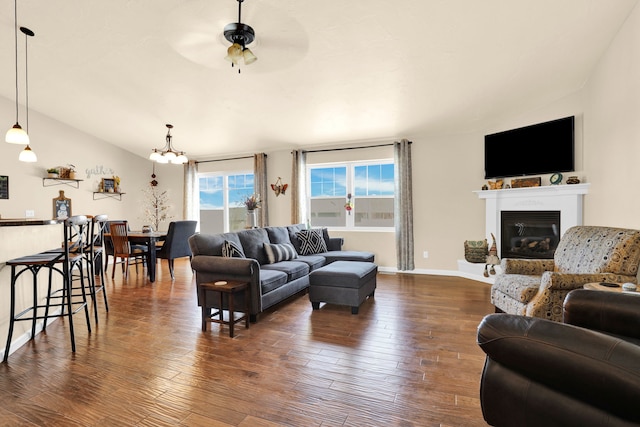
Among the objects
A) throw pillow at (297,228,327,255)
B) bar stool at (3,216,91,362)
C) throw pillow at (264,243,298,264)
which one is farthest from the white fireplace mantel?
bar stool at (3,216,91,362)

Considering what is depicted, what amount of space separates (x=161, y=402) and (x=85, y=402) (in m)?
0.46

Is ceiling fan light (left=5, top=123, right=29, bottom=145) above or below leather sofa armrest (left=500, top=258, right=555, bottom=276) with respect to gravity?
above

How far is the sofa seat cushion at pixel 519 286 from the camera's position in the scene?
8.83 ft

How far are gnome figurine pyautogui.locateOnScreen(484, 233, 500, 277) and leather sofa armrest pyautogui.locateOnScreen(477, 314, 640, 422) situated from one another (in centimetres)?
375

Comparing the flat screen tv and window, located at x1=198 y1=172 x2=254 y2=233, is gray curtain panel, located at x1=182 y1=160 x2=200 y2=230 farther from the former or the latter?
the flat screen tv

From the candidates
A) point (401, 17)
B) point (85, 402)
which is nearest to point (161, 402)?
point (85, 402)

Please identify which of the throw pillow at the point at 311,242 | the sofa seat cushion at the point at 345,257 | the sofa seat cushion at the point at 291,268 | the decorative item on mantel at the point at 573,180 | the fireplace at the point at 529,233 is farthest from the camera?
the throw pillow at the point at 311,242

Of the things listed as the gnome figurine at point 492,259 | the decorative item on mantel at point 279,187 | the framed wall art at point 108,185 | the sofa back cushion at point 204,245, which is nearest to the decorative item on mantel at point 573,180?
the gnome figurine at point 492,259

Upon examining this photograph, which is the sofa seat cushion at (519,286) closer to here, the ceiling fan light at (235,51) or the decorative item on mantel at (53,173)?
the ceiling fan light at (235,51)

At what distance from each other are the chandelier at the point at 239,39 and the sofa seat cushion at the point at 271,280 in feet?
7.03

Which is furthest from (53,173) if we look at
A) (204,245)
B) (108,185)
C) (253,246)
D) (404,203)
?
(404,203)

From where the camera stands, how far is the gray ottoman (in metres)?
3.43

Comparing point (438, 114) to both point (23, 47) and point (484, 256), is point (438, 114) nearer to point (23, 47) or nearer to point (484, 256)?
point (484, 256)

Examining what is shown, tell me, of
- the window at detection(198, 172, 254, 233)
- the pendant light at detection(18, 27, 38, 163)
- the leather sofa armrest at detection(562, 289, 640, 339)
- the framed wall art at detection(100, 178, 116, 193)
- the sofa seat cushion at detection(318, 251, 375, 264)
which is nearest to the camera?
the leather sofa armrest at detection(562, 289, 640, 339)
